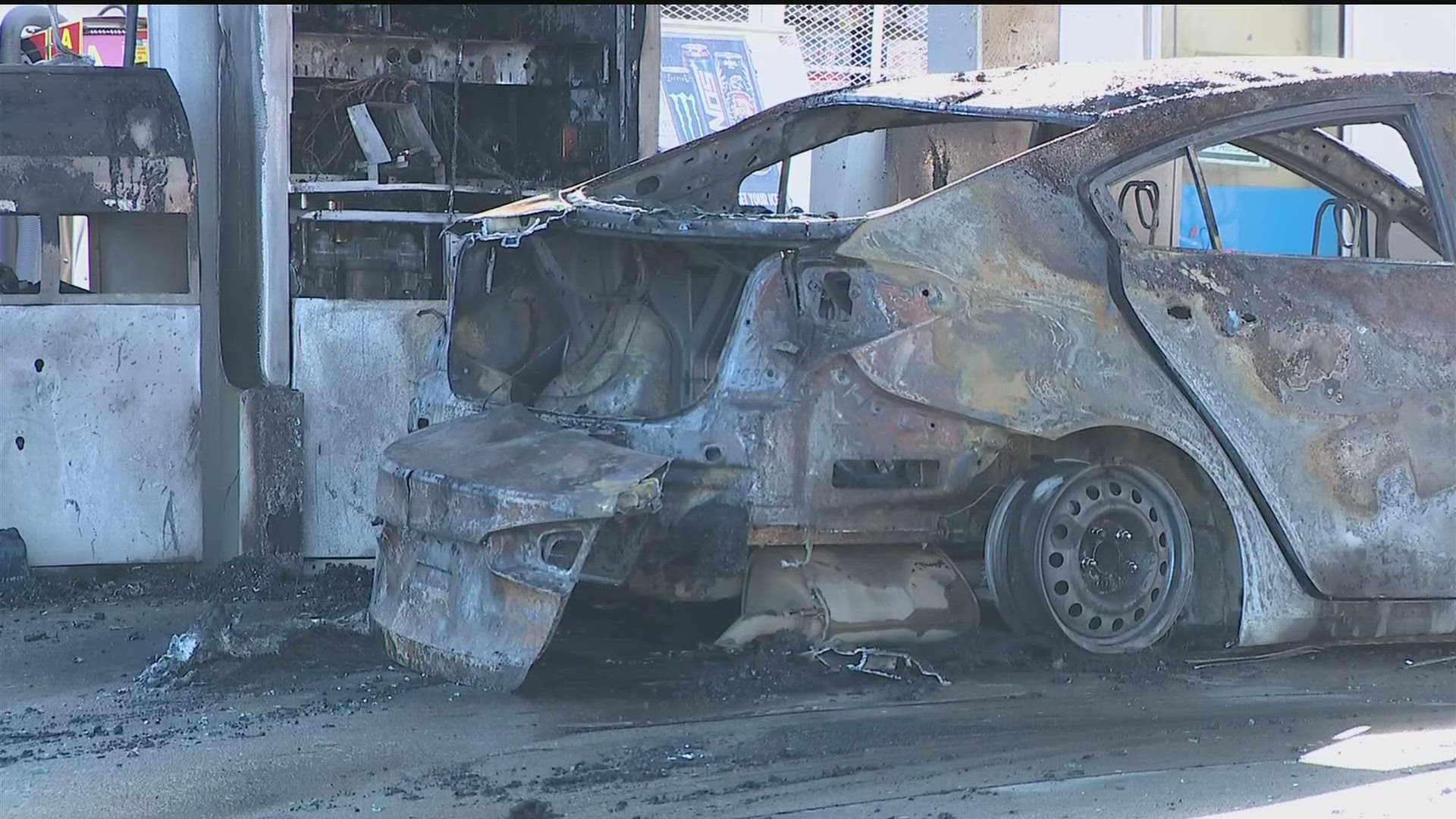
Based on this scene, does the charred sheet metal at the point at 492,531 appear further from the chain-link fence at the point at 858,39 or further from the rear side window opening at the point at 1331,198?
the chain-link fence at the point at 858,39

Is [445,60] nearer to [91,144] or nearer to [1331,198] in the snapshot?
[91,144]

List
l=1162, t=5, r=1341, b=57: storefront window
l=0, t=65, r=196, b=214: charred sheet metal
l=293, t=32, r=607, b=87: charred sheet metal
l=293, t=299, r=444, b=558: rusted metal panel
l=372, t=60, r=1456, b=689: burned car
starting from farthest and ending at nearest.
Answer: l=1162, t=5, r=1341, b=57: storefront window < l=293, t=32, r=607, b=87: charred sheet metal < l=293, t=299, r=444, b=558: rusted metal panel < l=0, t=65, r=196, b=214: charred sheet metal < l=372, t=60, r=1456, b=689: burned car

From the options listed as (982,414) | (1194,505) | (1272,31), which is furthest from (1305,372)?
(1272,31)

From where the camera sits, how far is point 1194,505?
5.29 m

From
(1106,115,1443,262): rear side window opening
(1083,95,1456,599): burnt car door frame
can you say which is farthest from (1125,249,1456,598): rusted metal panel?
(1106,115,1443,262): rear side window opening

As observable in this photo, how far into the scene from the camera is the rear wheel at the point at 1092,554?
4953mm

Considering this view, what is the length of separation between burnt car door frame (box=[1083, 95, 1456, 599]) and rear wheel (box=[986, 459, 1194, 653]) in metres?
0.30

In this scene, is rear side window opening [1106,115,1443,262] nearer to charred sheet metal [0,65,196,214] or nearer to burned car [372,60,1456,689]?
burned car [372,60,1456,689]

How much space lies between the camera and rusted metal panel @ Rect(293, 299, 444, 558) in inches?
293

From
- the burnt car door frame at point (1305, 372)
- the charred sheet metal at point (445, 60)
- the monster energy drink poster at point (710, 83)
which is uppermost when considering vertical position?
the monster energy drink poster at point (710, 83)

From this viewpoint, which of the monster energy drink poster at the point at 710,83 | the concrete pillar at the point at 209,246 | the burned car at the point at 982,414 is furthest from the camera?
the monster energy drink poster at the point at 710,83

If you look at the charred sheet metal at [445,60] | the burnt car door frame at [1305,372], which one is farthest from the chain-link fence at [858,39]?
the burnt car door frame at [1305,372]

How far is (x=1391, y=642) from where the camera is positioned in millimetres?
5453

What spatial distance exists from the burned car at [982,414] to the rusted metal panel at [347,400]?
193 cm
